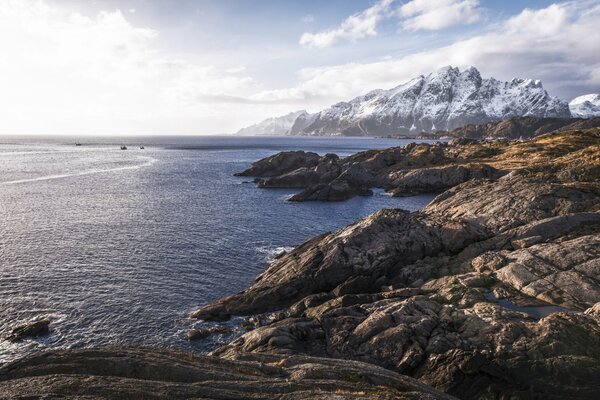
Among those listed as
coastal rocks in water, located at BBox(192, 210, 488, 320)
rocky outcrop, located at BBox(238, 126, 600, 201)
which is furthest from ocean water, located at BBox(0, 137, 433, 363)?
rocky outcrop, located at BBox(238, 126, 600, 201)

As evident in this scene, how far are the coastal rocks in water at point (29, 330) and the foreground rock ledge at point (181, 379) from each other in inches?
876

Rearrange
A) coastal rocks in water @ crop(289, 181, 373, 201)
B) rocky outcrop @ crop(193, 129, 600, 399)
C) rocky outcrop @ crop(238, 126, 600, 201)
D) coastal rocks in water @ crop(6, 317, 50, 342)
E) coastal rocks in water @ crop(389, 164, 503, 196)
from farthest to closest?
1. coastal rocks in water @ crop(389, 164, 503, 196)
2. rocky outcrop @ crop(238, 126, 600, 201)
3. coastal rocks in water @ crop(289, 181, 373, 201)
4. coastal rocks in water @ crop(6, 317, 50, 342)
5. rocky outcrop @ crop(193, 129, 600, 399)

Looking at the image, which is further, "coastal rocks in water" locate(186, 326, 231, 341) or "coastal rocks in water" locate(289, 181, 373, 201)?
"coastal rocks in water" locate(289, 181, 373, 201)

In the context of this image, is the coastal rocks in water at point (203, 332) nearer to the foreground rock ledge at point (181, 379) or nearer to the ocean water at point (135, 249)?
the ocean water at point (135, 249)

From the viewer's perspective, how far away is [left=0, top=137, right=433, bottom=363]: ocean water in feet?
131

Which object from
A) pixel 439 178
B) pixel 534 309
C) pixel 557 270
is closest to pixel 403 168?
pixel 439 178

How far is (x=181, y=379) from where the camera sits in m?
18.4

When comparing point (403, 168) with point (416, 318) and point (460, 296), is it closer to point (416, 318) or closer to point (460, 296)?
point (460, 296)

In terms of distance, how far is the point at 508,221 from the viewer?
49625 mm

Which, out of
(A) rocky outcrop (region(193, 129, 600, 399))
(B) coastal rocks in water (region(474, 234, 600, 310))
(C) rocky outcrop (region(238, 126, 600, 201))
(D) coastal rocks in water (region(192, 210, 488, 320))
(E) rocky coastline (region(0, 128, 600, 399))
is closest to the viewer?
(E) rocky coastline (region(0, 128, 600, 399))

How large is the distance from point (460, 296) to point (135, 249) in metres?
49.3

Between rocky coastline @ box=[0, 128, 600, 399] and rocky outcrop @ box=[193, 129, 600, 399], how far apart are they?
0.12 m

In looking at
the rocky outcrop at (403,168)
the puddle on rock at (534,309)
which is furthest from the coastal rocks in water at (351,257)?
the rocky outcrop at (403,168)

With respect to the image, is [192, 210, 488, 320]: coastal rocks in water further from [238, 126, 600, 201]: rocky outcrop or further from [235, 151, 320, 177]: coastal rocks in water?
[235, 151, 320, 177]: coastal rocks in water
